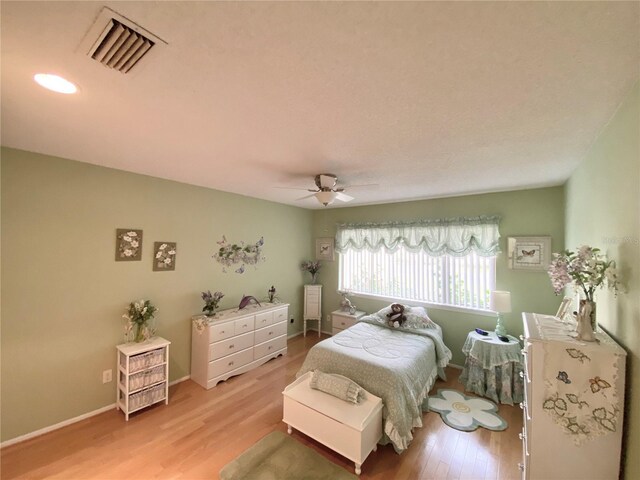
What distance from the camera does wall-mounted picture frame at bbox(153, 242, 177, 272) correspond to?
2.95 metres

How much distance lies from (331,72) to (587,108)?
56.5 inches

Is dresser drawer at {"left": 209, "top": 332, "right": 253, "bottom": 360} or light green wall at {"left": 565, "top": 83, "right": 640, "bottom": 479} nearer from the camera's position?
light green wall at {"left": 565, "top": 83, "right": 640, "bottom": 479}

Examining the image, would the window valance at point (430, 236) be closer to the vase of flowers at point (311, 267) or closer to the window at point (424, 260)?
the window at point (424, 260)

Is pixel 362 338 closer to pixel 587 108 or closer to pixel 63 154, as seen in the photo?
pixel 587 108

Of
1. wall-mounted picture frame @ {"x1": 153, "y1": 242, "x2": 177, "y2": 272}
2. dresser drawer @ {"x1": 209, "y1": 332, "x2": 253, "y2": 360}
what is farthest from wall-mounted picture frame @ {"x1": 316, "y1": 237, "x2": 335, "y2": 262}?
wall-mounted picture frame @ {"x1": 153, "y1": 242, "x2": 177, "y2": 272}

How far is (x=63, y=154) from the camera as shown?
2.24m

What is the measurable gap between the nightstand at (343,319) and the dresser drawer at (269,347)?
3.17 feet

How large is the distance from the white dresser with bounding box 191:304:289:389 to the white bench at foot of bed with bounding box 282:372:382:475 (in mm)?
1242

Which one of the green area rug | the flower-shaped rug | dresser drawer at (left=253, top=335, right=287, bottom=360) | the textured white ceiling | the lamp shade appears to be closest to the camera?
the textured white ceiling

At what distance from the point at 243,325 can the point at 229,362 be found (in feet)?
1.58

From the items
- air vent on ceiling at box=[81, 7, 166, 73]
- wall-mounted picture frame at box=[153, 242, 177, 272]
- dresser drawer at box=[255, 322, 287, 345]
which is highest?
air vent on ceiling at box=[81, 7, 166, 73]

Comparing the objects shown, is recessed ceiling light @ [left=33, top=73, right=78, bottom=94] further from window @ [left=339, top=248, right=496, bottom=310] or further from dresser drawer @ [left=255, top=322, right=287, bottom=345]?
window @ [left=339, top=248, right=496, bottom=310]

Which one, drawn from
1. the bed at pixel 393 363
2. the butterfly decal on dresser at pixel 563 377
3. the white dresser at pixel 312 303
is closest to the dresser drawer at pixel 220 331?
the bed at pixel 393 363

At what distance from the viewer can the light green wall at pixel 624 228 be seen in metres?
1.12
